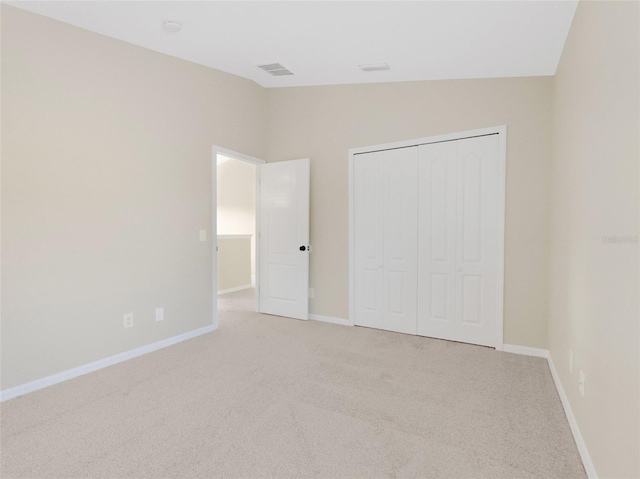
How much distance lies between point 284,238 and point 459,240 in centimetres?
214

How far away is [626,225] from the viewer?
1288 mm

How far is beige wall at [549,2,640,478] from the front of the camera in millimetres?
1225

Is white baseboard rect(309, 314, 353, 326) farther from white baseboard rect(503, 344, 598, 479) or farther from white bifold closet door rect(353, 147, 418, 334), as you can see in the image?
white baseboard rect(503, 344, 598, 479)

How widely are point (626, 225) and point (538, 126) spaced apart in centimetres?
227

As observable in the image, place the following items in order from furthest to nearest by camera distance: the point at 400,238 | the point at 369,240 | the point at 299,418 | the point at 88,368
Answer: the point at 369,240
the point at 400,238
the point at 88,368
the point at 299,418

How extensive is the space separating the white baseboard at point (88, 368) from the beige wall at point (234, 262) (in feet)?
8.12

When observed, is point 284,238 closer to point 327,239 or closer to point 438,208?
point 327,239

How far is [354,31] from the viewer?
9.00 feet

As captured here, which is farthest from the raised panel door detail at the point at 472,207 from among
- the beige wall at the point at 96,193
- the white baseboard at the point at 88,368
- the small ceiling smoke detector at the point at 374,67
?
the white baseboard at the point at 88,368

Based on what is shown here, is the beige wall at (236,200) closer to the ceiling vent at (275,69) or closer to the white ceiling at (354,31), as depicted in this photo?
the ceiling vent at (275,69)

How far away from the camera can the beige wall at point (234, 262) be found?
6227 mm

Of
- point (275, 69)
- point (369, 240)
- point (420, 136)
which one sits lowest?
point (369, 240)

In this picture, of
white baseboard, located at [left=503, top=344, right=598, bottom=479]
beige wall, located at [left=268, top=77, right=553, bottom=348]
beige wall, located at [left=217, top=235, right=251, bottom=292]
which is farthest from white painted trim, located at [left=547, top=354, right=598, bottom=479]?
beige wall, located at [left=217, top=235, right=251, bottom=292]

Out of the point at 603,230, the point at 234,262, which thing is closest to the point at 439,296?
the point at 603,230
